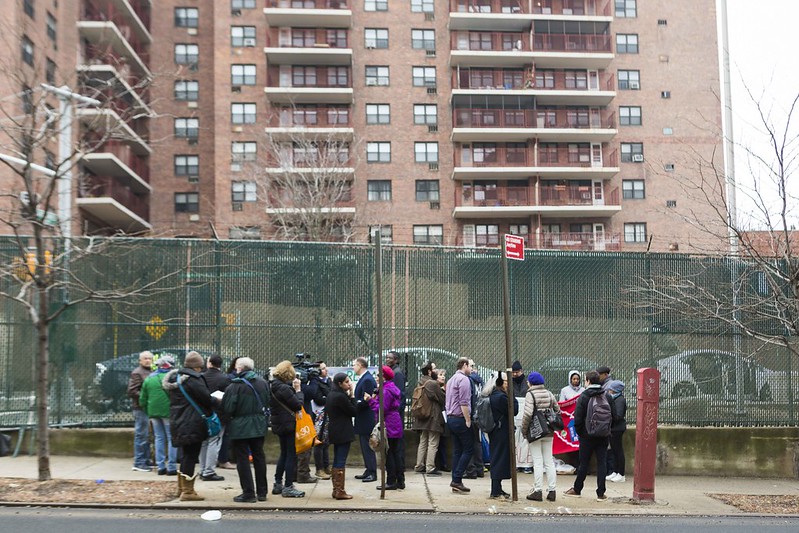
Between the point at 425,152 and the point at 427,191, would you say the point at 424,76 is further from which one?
the point at 427,191

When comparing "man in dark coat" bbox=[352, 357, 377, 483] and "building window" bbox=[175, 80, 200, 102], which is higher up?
"building window" bbox=[175, 80, 200, 102]

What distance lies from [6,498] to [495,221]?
40803mm

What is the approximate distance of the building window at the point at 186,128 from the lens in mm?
48781

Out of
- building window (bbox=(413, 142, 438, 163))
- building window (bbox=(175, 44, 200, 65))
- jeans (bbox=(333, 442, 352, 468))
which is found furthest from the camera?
building window (bbox=(175, 44, 200, 65))

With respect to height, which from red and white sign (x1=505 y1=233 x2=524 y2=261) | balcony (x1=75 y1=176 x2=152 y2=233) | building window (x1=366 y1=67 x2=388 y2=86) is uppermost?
building window (x1=366 y1=67 x2=388 y2=86)

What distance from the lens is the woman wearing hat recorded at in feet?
36.0

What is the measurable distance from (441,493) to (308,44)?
41.3 meters

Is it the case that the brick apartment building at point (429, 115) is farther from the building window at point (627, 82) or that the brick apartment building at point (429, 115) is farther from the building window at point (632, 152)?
the building window at point (627, 82)

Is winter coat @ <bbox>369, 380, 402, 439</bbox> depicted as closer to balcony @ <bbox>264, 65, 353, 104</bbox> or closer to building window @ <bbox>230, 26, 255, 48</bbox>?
balcony @ <bbox>264, 65, 353, 104</bbox>

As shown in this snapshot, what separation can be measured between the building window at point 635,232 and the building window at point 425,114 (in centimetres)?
1391

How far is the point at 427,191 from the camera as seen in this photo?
161ft

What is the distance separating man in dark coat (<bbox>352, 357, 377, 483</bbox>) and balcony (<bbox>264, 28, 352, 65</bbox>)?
39232mm

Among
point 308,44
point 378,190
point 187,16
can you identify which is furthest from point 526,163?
point 187,16

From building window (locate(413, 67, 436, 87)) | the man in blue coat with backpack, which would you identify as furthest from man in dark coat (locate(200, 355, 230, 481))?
building window (locate(413, 67, 436, 87))
